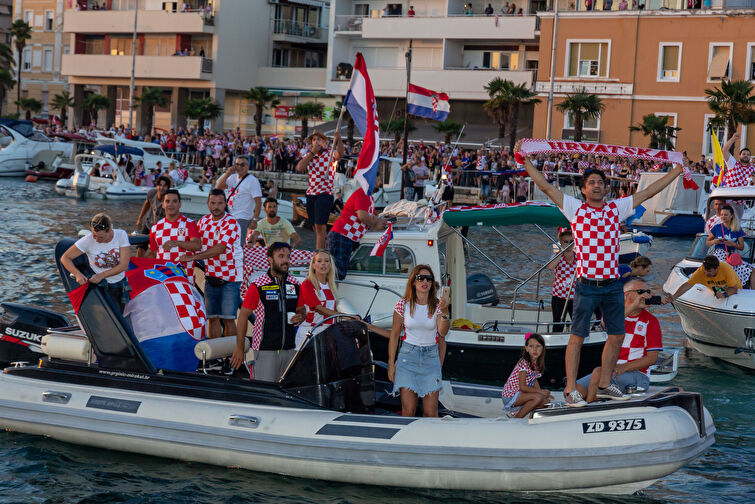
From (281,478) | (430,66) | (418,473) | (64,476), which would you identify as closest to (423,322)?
(418,473)

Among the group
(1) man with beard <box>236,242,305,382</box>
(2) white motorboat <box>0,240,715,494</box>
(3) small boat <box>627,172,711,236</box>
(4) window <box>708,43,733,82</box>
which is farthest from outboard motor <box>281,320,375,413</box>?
(4) window <box>708,43,733,82</box>

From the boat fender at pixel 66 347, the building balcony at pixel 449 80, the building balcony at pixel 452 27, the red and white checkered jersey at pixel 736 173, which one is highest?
the building balcony at pixel 452 27

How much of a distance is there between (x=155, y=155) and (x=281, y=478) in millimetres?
34800

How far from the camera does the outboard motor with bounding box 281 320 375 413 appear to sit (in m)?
8.51

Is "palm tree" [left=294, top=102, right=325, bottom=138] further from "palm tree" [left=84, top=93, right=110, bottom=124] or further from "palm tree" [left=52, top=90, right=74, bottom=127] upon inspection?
"palm tree" [left=52, top=90, right=74, bottom=127]

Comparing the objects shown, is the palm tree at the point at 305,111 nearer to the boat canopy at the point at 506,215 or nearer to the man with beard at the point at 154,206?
the man with beard at the point at 154,206

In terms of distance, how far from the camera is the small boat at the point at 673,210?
31.6 metres

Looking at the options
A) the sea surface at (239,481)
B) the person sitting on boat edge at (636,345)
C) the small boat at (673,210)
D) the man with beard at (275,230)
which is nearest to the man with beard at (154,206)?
the man with beard at (275,230)

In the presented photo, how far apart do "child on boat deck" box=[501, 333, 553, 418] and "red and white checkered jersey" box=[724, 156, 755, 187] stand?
9.56 metres

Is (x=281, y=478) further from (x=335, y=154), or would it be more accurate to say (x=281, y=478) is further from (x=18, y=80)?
(x=18, y=80)

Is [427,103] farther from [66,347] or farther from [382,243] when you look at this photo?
[66,347]

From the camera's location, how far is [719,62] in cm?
4191

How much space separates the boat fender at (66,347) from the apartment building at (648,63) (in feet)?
124

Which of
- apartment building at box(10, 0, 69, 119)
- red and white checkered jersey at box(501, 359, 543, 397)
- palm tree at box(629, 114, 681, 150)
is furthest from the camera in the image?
apartment building at box(10, 0, 69, 119)
